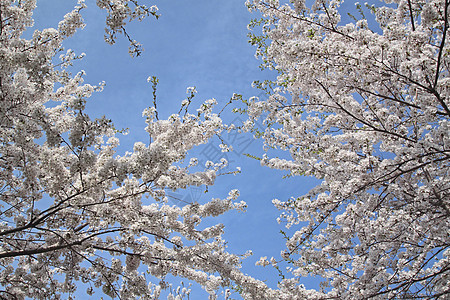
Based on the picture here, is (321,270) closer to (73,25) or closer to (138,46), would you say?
(138,46)

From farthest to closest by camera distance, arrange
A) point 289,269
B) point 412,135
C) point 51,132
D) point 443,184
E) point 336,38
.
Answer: point 289,269 → point 336,38 → point 412,135 → point 443,184 → point 51,132

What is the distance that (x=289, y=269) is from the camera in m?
7.59

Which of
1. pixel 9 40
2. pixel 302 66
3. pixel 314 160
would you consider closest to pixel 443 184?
pixel 314 160

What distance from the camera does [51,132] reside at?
393 cm

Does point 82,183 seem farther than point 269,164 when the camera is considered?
No

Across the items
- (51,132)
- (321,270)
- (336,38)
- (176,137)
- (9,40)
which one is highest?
(336,38)

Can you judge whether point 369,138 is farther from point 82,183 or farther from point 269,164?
point 82,183

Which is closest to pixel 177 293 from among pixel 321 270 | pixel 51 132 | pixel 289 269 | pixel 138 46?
pixel 289 269

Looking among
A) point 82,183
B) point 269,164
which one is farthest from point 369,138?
point 82,183

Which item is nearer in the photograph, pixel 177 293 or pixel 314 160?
pixel 314 160

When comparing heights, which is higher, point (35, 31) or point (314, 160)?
point (35, 31)

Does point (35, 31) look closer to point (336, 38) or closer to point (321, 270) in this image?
point (336, 38)

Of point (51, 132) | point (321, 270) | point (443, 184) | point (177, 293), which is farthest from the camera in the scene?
point (177, 293)

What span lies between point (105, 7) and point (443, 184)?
19.1 feet
